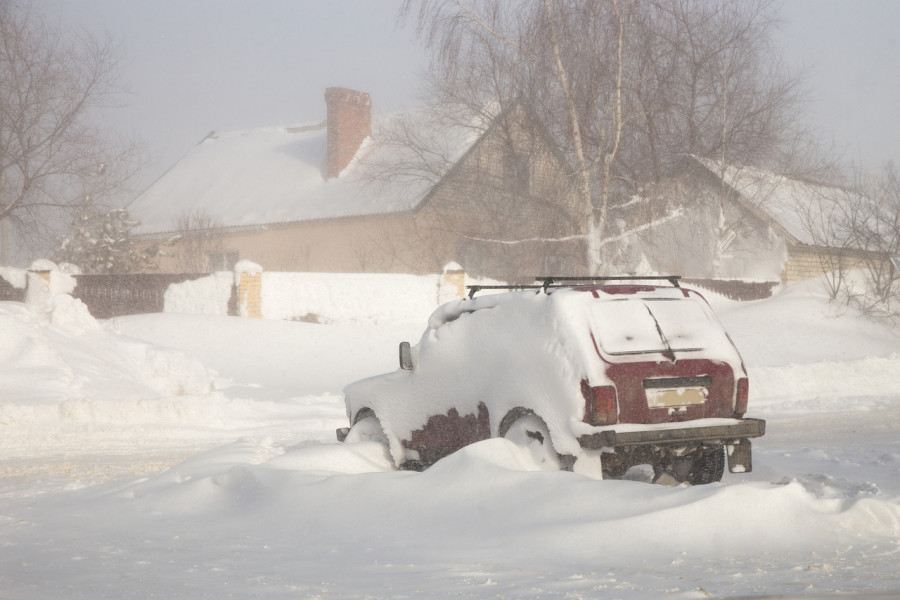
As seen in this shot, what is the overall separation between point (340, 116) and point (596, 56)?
17.4m

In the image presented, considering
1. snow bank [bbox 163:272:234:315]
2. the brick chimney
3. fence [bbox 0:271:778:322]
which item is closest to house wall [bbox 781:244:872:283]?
fence [bbox 0:271:778:322]

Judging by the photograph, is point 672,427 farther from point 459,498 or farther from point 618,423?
point 459,498

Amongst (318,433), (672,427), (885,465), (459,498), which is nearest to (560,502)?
(459,498)

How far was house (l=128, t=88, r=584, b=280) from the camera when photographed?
29.0m

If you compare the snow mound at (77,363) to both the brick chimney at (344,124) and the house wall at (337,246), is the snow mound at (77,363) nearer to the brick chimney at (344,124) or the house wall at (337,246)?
the house wall at (337,246)

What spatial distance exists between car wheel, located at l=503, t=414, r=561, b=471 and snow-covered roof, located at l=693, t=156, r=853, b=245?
23791 mm

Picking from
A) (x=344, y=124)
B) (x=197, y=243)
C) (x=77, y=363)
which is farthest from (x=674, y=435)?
(x=197, y=243)

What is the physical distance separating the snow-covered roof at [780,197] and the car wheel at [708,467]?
75.5 feet

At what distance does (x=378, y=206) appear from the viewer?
34.0 meters

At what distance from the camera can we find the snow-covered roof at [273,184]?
34.7 metres

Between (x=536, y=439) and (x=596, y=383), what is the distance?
647mm

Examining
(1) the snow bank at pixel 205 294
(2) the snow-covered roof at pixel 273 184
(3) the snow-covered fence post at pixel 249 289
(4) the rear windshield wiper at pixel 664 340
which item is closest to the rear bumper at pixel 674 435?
(4) the rear windshield wiper at pixel 664 340

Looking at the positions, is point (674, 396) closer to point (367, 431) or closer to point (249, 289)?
point (367, 431)

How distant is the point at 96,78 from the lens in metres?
26.3
